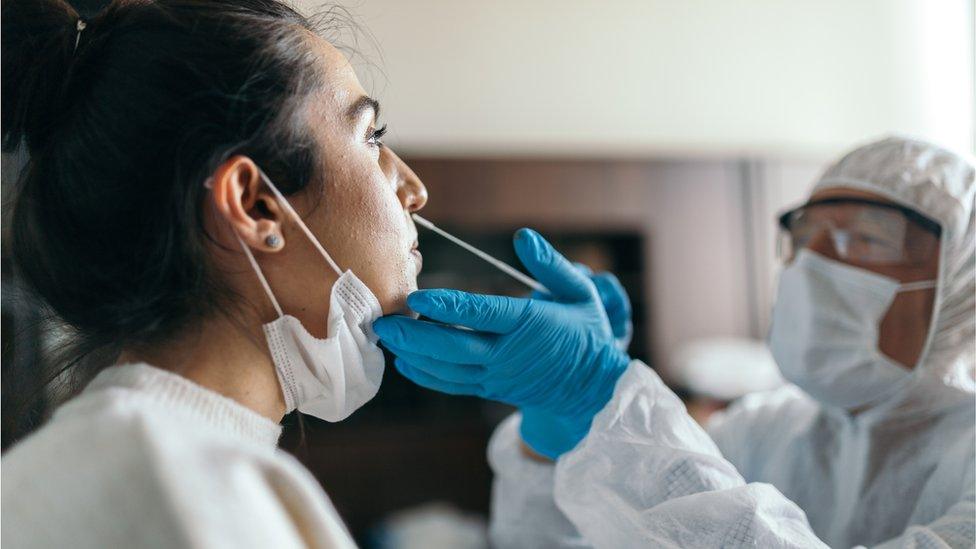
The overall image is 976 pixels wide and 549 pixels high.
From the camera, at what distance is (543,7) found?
13.5 feet

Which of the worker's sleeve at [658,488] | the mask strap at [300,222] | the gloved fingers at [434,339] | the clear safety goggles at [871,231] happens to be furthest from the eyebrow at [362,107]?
the clear safety goggles at [871,231]

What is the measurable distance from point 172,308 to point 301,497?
305mm

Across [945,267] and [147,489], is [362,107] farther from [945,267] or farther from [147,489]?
[945,267]

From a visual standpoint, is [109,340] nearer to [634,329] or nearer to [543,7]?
[634,329]

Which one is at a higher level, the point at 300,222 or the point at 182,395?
the point at 300,222

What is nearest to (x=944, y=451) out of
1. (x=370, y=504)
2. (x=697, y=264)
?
(x=370, y=504)

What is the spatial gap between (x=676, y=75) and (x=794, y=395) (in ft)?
10.1

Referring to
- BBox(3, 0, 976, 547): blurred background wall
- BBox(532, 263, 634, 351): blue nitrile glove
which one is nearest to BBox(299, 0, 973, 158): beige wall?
BBox(3, 0, 976, 547): blurred background wall

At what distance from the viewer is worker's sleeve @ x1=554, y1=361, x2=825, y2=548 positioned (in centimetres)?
95

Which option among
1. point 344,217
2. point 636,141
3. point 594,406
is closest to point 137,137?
point 344,217

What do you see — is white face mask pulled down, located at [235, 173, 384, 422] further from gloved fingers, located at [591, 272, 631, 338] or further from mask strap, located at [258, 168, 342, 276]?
gloved fingers, located at [591, 272, 631, 338]

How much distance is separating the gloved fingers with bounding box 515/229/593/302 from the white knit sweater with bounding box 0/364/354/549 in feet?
1.64

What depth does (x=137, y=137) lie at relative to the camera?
843mm

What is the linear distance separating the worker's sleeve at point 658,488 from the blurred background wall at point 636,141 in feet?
6.79
